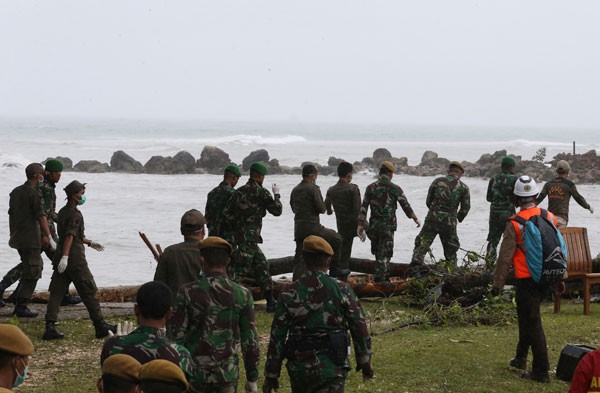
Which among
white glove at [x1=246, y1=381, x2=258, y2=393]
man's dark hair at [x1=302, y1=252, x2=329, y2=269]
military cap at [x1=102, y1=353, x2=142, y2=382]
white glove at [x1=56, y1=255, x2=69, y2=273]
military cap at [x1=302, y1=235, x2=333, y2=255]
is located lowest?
white glove at [x1=246, y1=381, x2=258, y2=393]

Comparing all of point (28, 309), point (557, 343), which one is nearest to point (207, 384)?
point (557, 343)

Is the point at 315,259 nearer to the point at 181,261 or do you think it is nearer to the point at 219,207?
the point at 181,261

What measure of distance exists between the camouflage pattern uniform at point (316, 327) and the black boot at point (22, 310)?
21.0 ft

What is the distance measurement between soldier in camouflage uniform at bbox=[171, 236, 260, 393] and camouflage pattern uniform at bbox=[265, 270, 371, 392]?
325 millimetres

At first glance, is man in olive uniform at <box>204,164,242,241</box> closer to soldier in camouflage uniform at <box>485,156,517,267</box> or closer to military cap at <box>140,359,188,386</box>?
soldier in camouflage uniform at <box>485,156,517,267</box>

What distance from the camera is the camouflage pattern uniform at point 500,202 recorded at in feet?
52.4

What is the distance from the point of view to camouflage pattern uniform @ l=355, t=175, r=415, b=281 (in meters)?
15.0

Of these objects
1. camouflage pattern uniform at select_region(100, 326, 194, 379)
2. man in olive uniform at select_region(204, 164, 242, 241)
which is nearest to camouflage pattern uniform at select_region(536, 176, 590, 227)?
man in olive uniform at select_region(204, 164, 242, 241)

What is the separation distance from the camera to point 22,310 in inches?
477

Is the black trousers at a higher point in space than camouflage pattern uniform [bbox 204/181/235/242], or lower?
lower

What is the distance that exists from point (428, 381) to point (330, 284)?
10.3 ft

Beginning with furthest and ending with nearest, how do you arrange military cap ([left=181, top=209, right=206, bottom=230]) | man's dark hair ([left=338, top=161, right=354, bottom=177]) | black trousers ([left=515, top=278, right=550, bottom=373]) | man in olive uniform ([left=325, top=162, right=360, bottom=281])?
man in olive uniform ([left=325, top=162, right=360, bottom=281]), man's dark hair ([left=338, top=161, right=354, bottom=177]), black trousers ([left=515, top=278, right=550, bottom=373]), military cap ([left=181, top=209, right=206, bottom=230])

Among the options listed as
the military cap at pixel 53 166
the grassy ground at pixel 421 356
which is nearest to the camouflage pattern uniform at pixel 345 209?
the grassy ground at pixel 421 356

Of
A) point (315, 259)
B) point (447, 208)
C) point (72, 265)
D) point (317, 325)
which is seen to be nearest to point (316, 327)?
point (317, 325)
